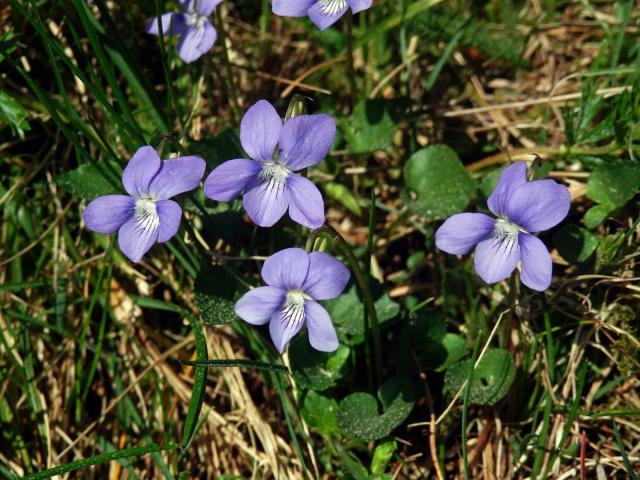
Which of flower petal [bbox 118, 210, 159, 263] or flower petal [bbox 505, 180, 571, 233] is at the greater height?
flower petal [bbox 118, 210, 159, 263]

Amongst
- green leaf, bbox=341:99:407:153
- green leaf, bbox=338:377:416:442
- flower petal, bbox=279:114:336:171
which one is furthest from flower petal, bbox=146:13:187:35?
green leaf, bbox=338:377:416:442

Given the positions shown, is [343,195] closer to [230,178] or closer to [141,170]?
[230,178]

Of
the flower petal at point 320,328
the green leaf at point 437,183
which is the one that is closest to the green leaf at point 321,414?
the flower petal at point 320,328

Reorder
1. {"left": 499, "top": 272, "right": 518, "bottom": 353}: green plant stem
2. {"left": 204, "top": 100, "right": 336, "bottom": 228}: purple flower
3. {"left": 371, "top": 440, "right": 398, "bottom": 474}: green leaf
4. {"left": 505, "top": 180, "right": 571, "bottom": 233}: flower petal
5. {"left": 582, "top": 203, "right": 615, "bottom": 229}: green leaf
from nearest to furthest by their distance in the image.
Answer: {"left": 505, "top": 180, "right": 571, "bottom": 233}: flower petal, {"left": 204, "top": 100, "right": 336, "bottom": 228}: purple flower, {"left": 499, "top": 272, "right": 518, "bottom": 353}: green plant stem, {"left": 371, "top": 440, "right": 398, "bottom": 474}: green leaf, {"left": 582, "top": 203, "right": 615, "bottom": 229}: green leaf

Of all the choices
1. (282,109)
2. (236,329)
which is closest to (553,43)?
(282,109)

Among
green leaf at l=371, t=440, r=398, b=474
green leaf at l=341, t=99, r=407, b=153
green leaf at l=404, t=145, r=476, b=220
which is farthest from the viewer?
green leaf at l=341, t=99, r=407, b=153

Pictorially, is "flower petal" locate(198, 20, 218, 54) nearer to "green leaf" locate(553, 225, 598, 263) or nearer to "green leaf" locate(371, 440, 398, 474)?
"green leaf" locate(553, 225, 598, 263)
